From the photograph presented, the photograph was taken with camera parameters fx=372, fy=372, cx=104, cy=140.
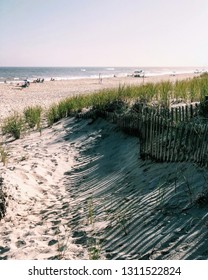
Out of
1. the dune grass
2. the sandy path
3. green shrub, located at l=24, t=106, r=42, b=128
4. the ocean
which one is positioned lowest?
the sandy path

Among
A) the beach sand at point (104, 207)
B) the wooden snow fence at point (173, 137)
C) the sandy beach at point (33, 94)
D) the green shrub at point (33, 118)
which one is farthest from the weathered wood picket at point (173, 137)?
the sandy beach at point (33, 94)

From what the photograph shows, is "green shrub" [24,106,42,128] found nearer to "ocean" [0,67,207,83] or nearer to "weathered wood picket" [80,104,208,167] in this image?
"weathered wood picket" [80,104,208,167]

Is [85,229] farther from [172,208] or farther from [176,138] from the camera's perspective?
[176,138]

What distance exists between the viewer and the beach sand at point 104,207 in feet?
13.5

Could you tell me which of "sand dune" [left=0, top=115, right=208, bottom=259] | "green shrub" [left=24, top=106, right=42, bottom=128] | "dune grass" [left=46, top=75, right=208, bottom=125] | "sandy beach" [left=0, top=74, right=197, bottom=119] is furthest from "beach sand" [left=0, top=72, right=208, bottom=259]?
"sandy beach" [left=0, top=74, right=197, bottom=119]

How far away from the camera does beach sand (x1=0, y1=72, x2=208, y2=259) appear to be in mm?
4102

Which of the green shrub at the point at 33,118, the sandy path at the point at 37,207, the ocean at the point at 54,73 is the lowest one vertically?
the sandy path at the point at 37,207

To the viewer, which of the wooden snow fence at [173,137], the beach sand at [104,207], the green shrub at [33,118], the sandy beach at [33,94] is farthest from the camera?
the sandy beach at [33,94]

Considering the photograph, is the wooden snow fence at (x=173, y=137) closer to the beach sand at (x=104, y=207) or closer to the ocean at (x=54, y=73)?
A: the beach sand at (x=104, y=207)

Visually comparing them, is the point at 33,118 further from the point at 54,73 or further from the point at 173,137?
the point at 54,73

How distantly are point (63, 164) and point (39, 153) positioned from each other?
3.57 feet

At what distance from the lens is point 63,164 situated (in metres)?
8.21

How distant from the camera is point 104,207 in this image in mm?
5406

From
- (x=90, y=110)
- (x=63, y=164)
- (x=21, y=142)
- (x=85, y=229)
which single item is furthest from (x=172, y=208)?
(x=90, y=110)
